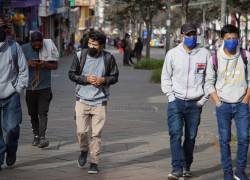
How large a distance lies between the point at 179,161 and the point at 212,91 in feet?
3.18

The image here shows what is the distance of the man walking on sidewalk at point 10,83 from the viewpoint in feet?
27.7

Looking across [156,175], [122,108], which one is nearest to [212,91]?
[156,175]

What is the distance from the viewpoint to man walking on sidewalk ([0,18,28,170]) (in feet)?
27.7

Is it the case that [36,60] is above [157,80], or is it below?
above

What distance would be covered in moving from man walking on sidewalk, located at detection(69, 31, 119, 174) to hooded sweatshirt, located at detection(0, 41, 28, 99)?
23.1 inches

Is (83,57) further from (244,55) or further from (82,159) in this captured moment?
(244,55)

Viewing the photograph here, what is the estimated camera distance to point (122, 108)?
1639 centimetres

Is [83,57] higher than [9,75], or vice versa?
[83,57]

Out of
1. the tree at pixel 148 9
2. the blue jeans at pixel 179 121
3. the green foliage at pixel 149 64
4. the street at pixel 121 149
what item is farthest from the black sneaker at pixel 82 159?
the tree at pixel 148 9

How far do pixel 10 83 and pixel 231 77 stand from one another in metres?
2.64

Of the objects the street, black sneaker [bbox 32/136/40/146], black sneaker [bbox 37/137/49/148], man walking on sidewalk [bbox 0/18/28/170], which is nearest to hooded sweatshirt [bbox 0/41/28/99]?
man walking on sidewalk [bbox 0/18/28/170]

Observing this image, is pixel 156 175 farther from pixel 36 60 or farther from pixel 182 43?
pixel 36 60

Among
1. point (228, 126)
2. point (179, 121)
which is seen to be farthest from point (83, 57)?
point (228, 126)

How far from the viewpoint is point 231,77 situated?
7746 millimetres
